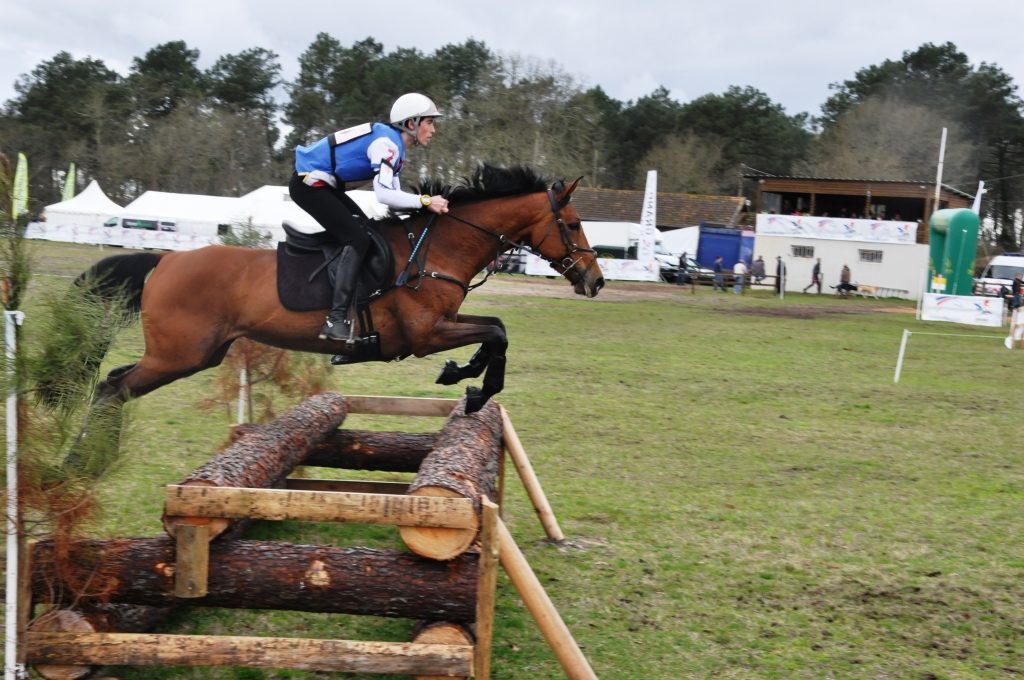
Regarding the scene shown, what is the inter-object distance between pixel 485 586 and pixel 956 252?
26.8 m

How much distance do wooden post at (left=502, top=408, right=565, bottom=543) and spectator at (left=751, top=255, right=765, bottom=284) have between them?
101 feet

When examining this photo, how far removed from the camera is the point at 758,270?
35.0m

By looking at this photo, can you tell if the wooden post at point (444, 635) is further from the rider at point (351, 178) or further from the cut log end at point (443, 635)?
the rider at point (351, 178)

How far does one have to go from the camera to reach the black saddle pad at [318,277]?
5.50m

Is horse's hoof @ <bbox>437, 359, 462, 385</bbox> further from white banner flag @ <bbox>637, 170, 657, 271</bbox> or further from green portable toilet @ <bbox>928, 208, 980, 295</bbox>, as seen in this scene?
white banner flag @ <bbox>637, 170, 657, 271</bbox>

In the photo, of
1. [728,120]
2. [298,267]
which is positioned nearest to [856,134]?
[728,120]

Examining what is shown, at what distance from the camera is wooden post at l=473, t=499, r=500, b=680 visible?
3490 millimetres

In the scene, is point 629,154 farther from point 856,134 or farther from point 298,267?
point 298,267

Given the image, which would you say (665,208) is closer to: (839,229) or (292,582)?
(839,229)

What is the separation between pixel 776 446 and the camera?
8.60 metres

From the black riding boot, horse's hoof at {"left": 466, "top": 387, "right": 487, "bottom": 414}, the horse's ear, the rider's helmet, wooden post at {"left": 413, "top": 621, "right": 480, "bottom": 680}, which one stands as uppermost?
the rider's helmet

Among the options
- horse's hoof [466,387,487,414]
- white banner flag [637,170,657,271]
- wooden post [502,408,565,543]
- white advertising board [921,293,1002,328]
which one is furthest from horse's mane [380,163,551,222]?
white banner flag [637,170,657,271]

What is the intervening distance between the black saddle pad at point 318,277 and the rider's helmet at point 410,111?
0.68 metres

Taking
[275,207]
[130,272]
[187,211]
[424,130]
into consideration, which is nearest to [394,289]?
[424,130]
